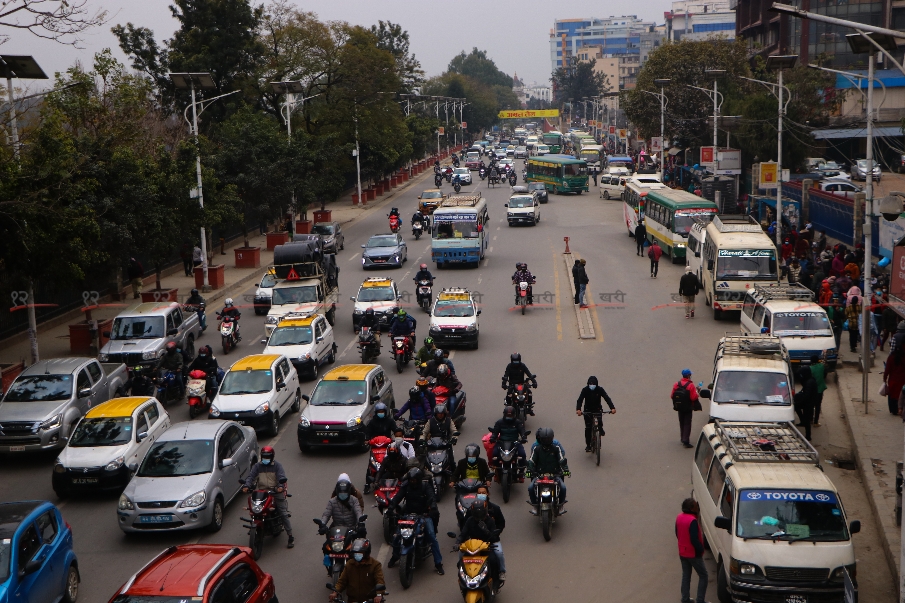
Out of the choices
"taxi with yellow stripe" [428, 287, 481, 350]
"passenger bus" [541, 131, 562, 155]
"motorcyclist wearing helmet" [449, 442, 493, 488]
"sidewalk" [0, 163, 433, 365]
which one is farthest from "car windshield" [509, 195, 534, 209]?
"passenger bus" [541, 131, 562, 155]

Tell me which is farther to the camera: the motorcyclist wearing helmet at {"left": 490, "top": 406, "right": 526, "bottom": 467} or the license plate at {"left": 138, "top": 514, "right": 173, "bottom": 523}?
the motorcyclist wearing helmet at {"left": 490, "top": 406, "right": 526, "bottom": 467}

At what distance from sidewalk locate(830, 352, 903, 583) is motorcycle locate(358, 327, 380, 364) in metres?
11.4

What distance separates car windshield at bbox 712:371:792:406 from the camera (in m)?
17.8

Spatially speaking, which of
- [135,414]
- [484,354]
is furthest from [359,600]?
[484,354]

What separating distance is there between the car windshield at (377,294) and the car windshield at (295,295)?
148 centimetres

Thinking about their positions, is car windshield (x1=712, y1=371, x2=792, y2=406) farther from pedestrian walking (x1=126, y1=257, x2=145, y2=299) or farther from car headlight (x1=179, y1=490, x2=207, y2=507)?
pedestrian walking (x1=126, y1=257, x2=145, y2=299)

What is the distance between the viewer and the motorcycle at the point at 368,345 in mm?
25047

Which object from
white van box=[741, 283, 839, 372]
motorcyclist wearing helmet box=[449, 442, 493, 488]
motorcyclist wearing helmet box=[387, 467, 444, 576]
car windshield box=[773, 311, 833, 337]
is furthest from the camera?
car windshield box=[773, 311, 833, 337]

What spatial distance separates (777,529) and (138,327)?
1890 cm

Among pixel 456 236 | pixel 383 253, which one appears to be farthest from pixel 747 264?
pixel 383 253

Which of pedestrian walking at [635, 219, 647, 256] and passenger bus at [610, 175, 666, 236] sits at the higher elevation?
passenger bus at [610, 175, 666, 236]

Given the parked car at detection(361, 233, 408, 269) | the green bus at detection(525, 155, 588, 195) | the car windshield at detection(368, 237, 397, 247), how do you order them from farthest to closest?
the green bus at detection(525, 155, 588, 195) → the car windshield at detection(368, 237, 397, 247) → the parked car at detection(361, 233, 408, 269)

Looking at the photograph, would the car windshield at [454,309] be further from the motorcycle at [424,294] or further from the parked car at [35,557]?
the parked car at [35,557]

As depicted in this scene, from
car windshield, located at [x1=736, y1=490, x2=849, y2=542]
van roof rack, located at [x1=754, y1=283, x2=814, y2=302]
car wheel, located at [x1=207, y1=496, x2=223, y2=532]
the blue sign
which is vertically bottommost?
car wheel, located at [x1=207, y1=496, x2=223, y2=532]
